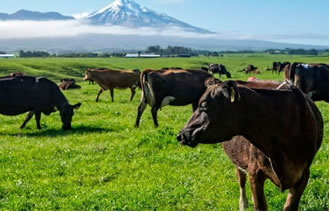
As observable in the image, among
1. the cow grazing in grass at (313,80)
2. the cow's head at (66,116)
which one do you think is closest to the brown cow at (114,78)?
the cow's head at (66,116)

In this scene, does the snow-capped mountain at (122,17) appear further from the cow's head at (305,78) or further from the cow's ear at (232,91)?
the cow's ear at (232,91)

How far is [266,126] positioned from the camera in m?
5.26

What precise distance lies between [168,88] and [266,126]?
1292 centimetres

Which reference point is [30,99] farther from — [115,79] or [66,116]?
[115,79]

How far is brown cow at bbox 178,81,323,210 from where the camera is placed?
5141 millimetres

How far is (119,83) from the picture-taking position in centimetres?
3055

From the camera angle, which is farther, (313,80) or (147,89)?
(313,80)

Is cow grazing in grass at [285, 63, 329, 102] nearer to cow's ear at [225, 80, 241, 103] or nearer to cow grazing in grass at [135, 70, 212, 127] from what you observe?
cow grazing in grass at [135, 70, 212, 127]

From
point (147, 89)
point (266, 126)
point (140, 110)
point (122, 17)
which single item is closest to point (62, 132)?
point (140, 110)

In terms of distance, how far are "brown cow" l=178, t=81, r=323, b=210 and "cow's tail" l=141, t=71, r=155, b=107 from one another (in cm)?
1230

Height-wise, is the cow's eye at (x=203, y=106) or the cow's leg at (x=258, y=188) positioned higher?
the cow's eye at (x=203, y=106)

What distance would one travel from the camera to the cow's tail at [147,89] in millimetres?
17938

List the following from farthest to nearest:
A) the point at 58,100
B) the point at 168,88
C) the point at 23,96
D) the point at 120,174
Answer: the point at 168,88, the point at 58,100, the point at 23,96, the point at 120,174

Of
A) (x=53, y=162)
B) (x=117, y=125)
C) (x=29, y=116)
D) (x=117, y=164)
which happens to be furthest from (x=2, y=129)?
(x=117, y=164)
